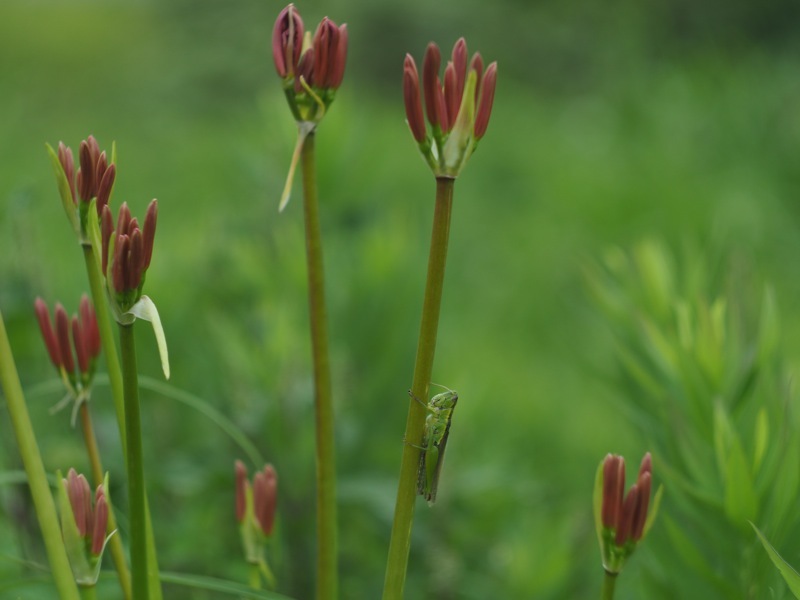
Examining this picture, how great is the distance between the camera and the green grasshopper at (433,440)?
0.48 m

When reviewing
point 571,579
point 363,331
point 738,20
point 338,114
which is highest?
point 738,20

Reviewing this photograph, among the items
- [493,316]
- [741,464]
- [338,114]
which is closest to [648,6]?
[493,316]

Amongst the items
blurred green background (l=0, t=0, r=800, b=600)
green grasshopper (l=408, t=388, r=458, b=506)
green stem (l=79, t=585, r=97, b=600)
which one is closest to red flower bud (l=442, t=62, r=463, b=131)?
green grasshopper (l=408, t=388, r=458, b=506)

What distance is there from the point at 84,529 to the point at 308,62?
240 millimetres

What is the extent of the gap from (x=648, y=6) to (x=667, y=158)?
11.2 feet

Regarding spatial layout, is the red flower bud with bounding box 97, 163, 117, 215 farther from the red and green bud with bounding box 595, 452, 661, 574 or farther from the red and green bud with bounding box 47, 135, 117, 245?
the red and green bud with bounding box 595, 452, 661, 574

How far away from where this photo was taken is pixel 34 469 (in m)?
0.43

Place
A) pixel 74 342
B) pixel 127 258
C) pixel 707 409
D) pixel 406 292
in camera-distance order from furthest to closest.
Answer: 1. pixel 406 292
2. pixel 707 409
3. pixel 74 342
4. pixel 127 258

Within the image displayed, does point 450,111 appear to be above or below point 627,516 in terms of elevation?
above

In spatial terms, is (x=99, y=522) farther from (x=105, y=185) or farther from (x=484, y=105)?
(x=484, y=105)

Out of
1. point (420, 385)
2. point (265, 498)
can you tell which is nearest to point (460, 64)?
point (420, 385)

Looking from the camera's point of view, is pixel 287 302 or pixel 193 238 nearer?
pixel 287 302

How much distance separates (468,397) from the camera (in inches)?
52.7

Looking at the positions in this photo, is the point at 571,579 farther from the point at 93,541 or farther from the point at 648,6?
the point at 648,6
